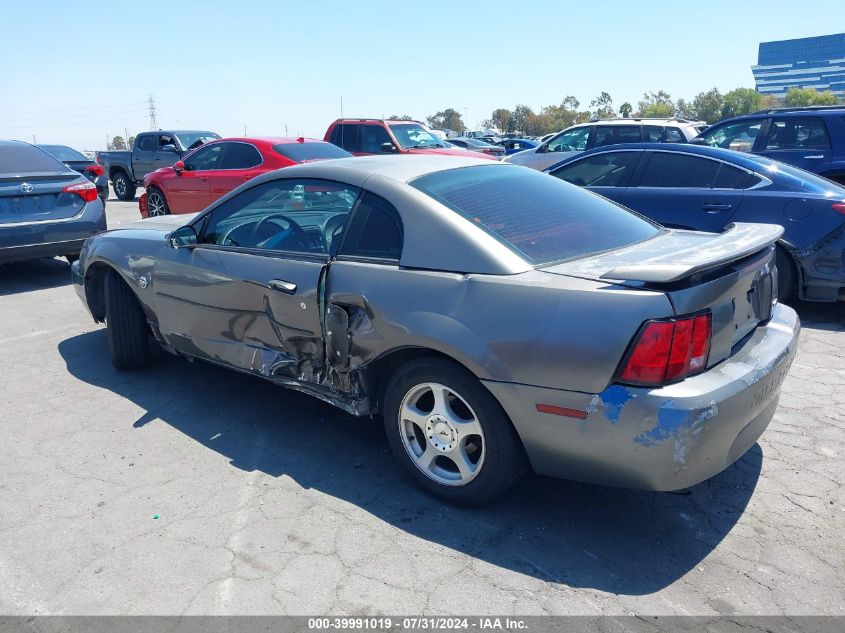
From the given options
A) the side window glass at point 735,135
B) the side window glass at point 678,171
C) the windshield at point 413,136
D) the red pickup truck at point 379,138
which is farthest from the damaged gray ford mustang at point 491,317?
the windshield at point 413,136

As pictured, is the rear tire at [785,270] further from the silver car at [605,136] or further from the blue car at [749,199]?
the silver car at [605,136]

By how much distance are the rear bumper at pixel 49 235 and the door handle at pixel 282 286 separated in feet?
16.9

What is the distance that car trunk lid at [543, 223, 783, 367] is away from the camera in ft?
8.74

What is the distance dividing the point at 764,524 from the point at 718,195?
395cm

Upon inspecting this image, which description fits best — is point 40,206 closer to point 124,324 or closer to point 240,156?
point 240,156

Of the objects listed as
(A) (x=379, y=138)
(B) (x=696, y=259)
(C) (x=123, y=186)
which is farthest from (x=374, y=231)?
(C) (x=123, y=186)

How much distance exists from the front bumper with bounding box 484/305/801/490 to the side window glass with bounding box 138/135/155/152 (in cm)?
1685

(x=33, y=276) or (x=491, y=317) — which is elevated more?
(x=491, y=317)

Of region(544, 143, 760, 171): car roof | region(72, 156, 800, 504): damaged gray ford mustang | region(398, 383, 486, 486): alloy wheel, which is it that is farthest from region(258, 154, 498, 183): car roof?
region(544, 143, 760, 171): car roof

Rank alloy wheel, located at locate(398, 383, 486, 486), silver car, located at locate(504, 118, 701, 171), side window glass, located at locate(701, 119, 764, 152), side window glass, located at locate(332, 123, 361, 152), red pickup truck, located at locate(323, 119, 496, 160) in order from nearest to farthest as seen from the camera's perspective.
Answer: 1. alloy wheel, located at locate(398, 383, 486, 486)
2. side window glass, located at locate(701, 119, 764, 152)
3. silver car, located at locate(504, 118, 701, 171)
4. red pickup truck, located at locate(323, 119, 496, 160)
5. side window glass, located at locate(332, 123, 361, 152)

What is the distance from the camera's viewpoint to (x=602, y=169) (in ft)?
23.4

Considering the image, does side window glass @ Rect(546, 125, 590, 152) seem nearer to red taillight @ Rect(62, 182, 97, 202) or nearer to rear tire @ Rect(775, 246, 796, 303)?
rear tire @ Rect(775, 246, 796, 303)

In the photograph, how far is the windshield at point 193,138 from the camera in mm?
17453

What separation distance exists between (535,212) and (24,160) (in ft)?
23.0
